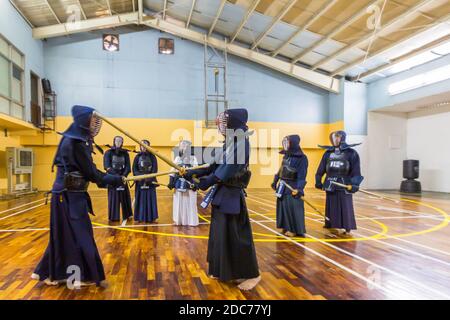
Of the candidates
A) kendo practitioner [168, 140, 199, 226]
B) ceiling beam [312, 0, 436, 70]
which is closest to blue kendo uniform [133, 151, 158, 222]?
kendo practitioner [168, 140, 199, 226]

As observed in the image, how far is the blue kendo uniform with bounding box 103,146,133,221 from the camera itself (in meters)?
6.56

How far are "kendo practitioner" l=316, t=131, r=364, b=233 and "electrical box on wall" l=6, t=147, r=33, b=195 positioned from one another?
36.1 ft

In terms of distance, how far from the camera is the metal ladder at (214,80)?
48.0 ft

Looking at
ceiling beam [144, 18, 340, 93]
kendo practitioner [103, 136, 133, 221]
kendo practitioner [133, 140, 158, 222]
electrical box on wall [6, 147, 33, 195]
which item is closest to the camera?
kendo practitioner [133, 140, 158, 222]

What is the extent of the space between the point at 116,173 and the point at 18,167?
722cm

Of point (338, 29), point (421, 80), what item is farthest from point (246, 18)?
point (421, 80)

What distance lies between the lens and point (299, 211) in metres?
5.24

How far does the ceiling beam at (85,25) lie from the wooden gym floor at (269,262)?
960cm

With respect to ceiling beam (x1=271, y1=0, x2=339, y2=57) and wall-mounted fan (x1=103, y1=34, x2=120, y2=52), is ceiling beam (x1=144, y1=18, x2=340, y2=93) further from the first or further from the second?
wall-mounted fan (x1=103, y1=34, x2=120, y2=52)

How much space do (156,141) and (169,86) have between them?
2706mm

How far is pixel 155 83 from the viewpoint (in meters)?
14.4

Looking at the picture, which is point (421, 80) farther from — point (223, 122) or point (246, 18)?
point (223, 122)

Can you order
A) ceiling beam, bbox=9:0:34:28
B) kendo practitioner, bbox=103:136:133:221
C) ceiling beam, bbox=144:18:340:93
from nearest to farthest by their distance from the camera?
kendo practitioner, bbox=103:136:133:221, ceiling beam, bbox=9:0:34:28, ceiling beam, bbox=144:18:340:93

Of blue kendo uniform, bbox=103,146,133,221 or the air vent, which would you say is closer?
blue kendo uniform, bbox=103,146,133,221
